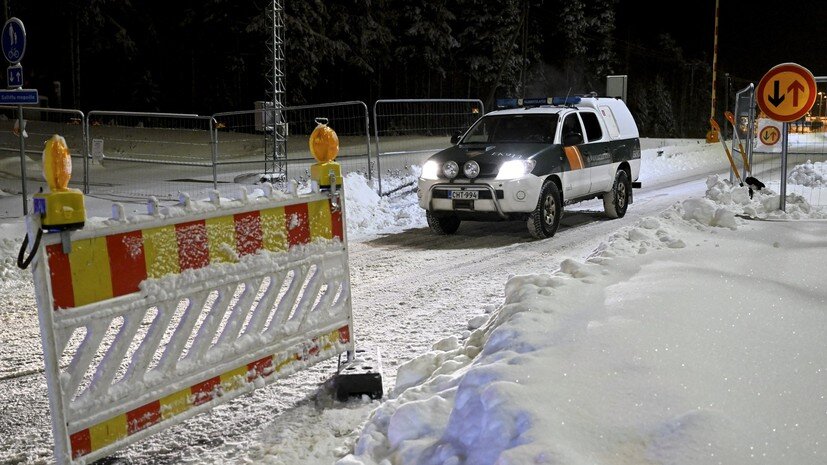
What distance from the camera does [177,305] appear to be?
417 cm

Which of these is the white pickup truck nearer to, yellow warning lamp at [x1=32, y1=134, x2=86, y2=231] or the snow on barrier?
the snow on barrier

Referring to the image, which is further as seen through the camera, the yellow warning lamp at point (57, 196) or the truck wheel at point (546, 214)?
the truck wheel at point (546, 214)

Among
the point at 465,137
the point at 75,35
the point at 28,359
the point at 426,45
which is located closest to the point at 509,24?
the point at 426,45

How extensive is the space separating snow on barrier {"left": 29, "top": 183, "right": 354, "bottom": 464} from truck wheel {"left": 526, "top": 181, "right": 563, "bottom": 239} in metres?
6.01

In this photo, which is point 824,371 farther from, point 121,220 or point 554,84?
point 554,84

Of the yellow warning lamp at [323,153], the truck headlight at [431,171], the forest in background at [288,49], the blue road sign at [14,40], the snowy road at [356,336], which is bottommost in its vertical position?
the snowy road at [356,336]

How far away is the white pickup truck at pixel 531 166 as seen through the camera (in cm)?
1084

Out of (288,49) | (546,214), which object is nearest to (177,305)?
(546,214)

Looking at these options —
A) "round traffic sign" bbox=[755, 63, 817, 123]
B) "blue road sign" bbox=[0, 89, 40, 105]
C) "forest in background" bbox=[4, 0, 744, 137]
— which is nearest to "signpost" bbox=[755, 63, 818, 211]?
"round traffic sign" bbox=[755, 63, 817, 123]

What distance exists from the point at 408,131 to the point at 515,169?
276 inches

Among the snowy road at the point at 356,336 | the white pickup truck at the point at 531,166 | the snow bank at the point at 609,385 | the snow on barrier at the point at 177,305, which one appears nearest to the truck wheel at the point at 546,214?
the white pickup truck at the point at 531,166

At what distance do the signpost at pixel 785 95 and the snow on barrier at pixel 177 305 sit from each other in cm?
680

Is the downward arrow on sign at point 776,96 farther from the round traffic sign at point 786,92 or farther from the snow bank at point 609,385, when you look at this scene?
the snow bank at point 609,385

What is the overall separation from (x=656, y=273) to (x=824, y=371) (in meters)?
2.26
